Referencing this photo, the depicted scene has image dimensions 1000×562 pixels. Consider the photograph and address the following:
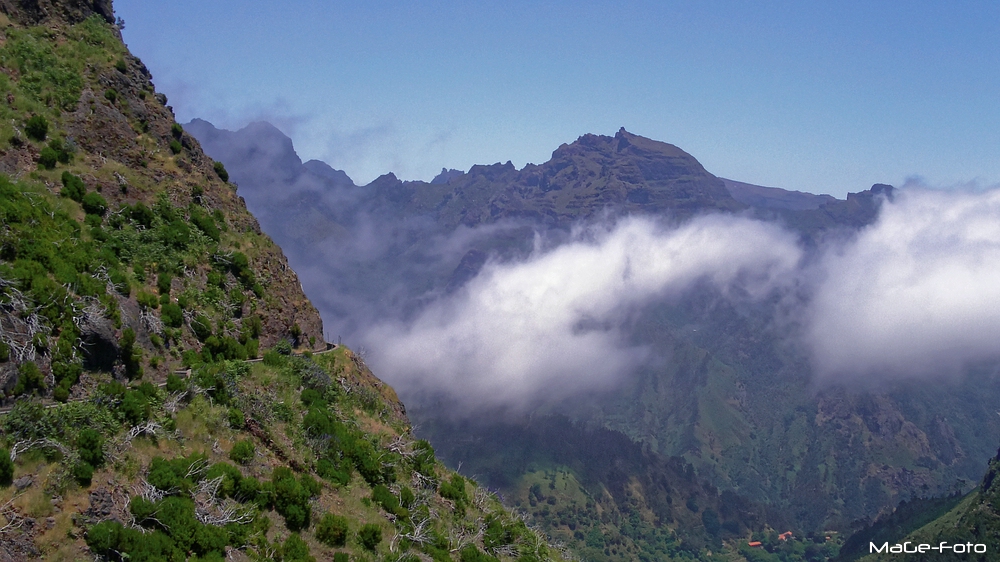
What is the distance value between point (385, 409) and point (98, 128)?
89.9 feet

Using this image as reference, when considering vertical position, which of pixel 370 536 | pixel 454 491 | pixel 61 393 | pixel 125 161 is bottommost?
pixel 370 536

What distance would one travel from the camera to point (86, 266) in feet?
112

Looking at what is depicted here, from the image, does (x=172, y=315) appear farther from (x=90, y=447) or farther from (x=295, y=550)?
(x=295, y=550)

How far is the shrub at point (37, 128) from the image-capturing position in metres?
40.5

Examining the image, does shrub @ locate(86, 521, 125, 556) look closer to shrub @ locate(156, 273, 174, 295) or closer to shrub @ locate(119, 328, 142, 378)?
shrub @ locate(119, 328, 142, 378)

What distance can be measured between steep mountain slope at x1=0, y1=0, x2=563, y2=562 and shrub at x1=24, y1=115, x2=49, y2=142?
112 millimetres

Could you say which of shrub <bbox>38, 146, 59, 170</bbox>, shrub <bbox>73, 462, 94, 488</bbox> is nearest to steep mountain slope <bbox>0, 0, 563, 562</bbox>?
shrub <bbox>73, 462, 94, 488</bbox>

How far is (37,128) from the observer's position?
40875 mm

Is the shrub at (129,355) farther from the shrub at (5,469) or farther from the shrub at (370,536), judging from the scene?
the shrub at (370,536)

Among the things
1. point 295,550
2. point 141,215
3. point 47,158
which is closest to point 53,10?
point 47,158

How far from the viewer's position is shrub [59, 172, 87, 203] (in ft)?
127

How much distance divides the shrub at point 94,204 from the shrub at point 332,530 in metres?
24.4

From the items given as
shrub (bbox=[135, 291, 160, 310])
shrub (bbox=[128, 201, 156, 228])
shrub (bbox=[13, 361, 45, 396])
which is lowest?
shrub (bbox=[13, 361, 45, 396])

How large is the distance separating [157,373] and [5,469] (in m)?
13.0
